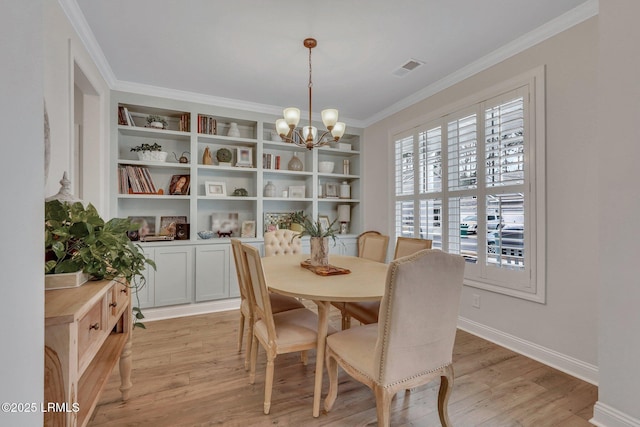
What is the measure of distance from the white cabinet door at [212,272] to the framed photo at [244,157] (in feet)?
3.74

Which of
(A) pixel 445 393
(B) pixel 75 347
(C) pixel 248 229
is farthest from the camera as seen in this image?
(C) pixel 248 229

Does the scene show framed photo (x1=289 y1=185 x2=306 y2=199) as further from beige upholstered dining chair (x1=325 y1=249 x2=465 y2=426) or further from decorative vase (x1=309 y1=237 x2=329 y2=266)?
beige upholstered dining chair (x1=325 y1=249 x2=465 y2=426)

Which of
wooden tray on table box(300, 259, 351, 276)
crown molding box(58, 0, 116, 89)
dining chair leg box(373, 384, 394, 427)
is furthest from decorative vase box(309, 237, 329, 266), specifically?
crown molding box(58, 0, 116, 89)

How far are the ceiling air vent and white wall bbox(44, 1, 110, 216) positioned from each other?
8.95 feet

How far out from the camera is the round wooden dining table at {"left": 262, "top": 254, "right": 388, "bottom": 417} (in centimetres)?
160

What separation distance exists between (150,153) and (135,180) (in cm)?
36

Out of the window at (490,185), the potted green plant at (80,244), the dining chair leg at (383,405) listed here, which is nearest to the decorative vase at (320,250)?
the dining chair leg at (383,405)

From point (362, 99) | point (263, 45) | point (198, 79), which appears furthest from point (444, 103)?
point (198, 79)

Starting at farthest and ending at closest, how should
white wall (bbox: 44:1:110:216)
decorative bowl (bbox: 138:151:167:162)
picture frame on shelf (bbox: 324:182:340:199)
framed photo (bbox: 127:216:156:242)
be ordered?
1. picture frame on shelf (bbox: 324:182:340:199)
2. framed photo (bbox: 127:216:156:242)
3. decorative bowl (bbox: 138:151:167:162)
4. white wall (bbox: 44:1:110:216)

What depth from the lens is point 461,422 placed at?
5.40 feet

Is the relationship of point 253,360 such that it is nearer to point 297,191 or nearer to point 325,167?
point 297,191

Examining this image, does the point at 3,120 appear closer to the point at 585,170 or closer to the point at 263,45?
the point at 263,45

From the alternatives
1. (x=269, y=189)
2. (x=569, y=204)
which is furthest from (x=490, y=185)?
(x=269, y=189)

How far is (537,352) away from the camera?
7.72ft
